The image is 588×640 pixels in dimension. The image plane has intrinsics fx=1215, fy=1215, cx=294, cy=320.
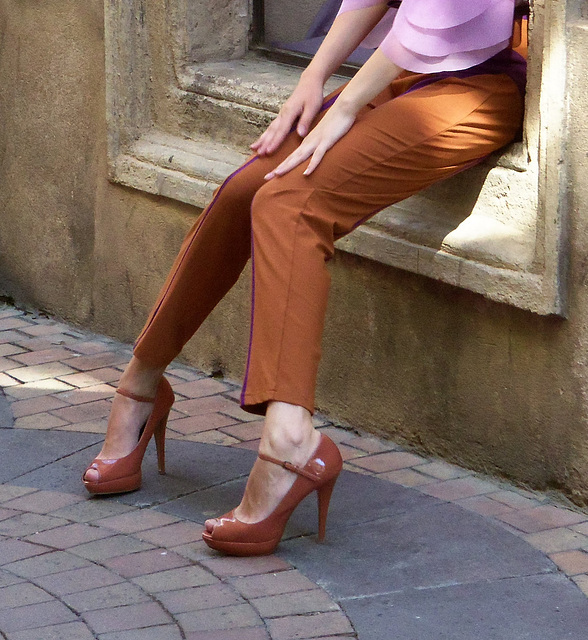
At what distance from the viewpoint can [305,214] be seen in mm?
2729

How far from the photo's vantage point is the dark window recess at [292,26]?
13.6ft

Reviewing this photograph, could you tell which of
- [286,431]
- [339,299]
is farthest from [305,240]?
[339,299]

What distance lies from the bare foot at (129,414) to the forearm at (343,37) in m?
0.89

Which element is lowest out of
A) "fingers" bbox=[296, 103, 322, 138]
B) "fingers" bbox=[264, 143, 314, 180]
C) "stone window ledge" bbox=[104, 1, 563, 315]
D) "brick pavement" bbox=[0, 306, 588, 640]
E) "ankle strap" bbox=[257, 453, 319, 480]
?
"brick pavement" bbox=[0, 306, 588, 640]

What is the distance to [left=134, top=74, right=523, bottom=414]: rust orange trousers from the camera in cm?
271

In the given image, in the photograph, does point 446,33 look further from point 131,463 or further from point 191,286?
point 131,463

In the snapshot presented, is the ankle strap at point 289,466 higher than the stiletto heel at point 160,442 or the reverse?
higher

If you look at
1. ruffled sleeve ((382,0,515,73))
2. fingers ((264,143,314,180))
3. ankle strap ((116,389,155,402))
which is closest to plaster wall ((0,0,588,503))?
ruffled sleeve ((382,0,515,73))

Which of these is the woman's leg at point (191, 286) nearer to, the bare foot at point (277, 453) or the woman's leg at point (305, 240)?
the woman's leg at point (305, 240)

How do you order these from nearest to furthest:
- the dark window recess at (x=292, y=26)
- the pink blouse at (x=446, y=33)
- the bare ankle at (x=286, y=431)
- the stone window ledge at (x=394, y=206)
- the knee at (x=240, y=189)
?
the bare ankle at (x=286, y=431) → the pink blouse at (x=446, y=33) → the knee at (x=240, y=189) → the stone window ledge at (x=394, y=206) → the dark window recess at (x=292, y=26)

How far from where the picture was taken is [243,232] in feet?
9.91

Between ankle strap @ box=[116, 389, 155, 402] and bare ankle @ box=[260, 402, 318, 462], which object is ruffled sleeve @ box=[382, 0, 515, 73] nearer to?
bare ankle @ box=[260, 402, 318, 462]

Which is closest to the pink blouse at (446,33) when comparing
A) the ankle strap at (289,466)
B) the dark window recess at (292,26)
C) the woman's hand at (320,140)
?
the woman's hand at (320,140)

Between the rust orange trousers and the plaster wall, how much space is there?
264 millimetres
